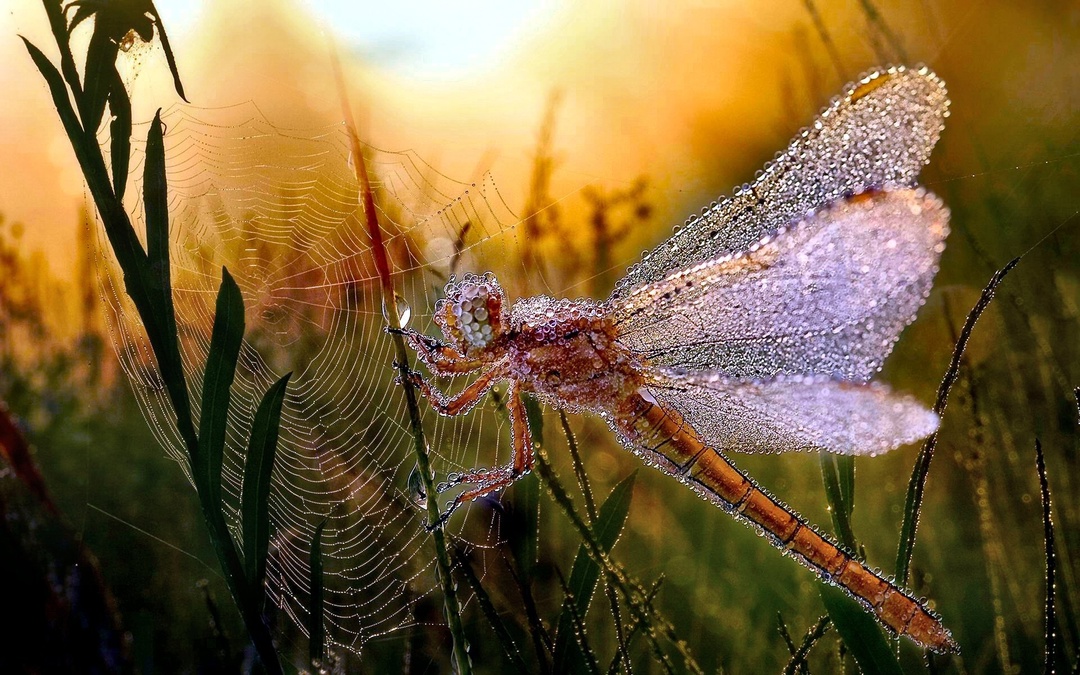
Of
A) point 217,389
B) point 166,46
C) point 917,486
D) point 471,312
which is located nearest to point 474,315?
point 471,312

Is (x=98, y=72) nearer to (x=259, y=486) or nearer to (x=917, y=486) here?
(x=259, y=486)

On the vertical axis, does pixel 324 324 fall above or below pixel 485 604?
above

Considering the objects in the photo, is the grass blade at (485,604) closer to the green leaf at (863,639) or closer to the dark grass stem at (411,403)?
the dark grass stem at (411,403)

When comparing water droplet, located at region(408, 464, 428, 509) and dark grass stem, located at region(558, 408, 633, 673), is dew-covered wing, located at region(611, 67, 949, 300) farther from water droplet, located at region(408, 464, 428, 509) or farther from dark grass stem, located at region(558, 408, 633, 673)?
water droplet, located at region(408, 464, 428, 509)

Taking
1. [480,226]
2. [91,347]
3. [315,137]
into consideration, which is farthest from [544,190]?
[91,347]

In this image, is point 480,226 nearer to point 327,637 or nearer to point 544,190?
point 544,190

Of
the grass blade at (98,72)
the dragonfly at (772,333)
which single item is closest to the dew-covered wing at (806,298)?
the dragonfly at (772,333)
